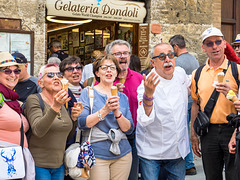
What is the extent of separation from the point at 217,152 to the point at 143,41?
5.09 m

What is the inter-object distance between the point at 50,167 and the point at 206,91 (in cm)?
185

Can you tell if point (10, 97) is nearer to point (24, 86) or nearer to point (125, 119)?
point (125, 119)

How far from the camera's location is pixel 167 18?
9062 mm

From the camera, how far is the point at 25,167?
3.64 m

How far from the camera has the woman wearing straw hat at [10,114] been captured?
3555 mm

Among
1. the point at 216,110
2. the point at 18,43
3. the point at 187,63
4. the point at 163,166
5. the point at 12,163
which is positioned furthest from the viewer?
the point at 18,43

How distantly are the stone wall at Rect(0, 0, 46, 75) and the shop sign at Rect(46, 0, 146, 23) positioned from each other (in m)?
0.22

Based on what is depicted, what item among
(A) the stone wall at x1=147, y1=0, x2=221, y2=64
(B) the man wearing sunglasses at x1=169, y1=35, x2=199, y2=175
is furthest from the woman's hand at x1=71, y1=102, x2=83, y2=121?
(A) the stone wall at x1=147, y1=0, x2=221, y2=64

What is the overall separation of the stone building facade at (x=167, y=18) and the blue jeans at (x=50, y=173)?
423 cm

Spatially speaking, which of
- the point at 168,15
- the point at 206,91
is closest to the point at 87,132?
the point at 206,91

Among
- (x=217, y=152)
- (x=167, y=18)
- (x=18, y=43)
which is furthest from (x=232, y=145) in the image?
(x=167, y=18)

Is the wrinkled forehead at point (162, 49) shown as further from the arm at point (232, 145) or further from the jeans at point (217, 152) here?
the arm at point (232, 145)

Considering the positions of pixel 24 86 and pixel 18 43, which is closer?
pixel 24 86

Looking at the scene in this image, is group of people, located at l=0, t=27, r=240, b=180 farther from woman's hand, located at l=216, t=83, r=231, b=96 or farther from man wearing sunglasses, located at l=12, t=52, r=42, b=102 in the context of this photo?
man wearing sunglasses, located at l=12, t=52, r=42, b=102
